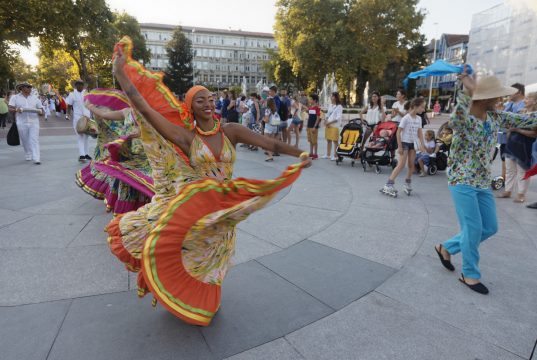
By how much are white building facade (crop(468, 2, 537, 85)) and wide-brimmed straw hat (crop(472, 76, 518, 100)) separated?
1453cm

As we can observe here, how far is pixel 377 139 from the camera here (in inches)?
348

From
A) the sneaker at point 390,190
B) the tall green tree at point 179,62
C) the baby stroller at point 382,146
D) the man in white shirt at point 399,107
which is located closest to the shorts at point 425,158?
the baby stroller at point 382,146

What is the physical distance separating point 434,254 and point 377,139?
5128 mm

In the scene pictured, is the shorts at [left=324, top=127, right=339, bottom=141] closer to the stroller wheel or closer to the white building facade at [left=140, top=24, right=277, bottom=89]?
the stroller wheel

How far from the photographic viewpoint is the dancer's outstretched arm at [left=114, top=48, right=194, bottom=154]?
2.63 meters

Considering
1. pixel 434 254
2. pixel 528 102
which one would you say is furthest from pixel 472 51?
pixel 434 254

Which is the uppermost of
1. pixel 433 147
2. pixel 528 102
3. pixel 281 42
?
pixel 281 42

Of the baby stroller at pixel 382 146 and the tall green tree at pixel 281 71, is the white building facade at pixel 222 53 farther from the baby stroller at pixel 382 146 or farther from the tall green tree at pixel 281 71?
the baby stroller at pixel 382 146

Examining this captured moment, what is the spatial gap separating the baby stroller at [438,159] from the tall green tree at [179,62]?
58693 mm

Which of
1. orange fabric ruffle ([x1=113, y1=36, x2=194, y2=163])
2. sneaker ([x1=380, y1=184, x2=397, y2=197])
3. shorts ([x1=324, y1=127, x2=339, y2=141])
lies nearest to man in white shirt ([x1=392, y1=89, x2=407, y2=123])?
shorts ([x1=324, y1=127, x2=339, y2=141])

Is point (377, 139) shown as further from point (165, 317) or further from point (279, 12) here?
point (279, 12)

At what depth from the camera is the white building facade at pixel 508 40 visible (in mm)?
16266

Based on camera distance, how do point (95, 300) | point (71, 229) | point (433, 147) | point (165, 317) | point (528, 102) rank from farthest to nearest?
point (433, 147), point (528, 102), point (71, 229), point (95, 300), point (165, 317)

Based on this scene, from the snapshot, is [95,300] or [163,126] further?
[95,300]
